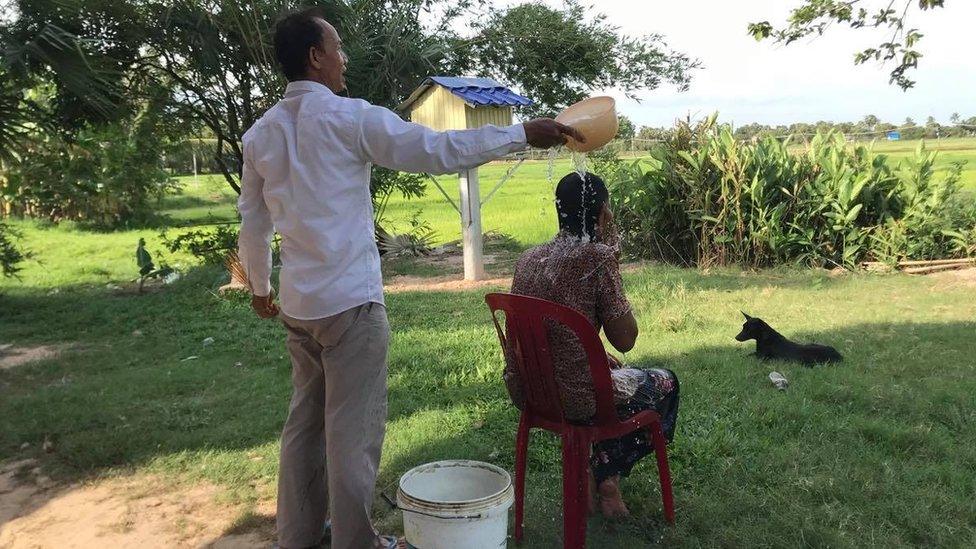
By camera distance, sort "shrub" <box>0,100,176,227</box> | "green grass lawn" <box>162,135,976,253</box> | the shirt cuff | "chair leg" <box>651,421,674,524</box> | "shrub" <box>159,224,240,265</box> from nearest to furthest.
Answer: the shirt cuff, "chair leg" <box>651,421,674,524</box>, "shrub" <box>0,100,176,227</box>, "shrub" <box>159,224,240,265</box>, "green grass lawn" <box>162,135,976,253</box>

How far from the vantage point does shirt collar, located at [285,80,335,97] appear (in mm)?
2461

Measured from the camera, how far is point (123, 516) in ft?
11.2

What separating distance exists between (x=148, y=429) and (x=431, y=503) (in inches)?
107

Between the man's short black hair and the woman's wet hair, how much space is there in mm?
1003

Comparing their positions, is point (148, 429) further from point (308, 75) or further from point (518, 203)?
point (518, 203)

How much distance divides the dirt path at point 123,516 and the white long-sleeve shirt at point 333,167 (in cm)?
128

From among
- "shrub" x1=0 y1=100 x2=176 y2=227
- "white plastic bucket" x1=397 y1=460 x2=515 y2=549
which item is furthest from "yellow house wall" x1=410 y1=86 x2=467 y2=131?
"white plastic bucket" x1=397 y1=460 x2=515 y2=549

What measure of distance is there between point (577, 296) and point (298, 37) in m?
1.31

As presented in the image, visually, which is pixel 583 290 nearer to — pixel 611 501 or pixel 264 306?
pixel 611 501

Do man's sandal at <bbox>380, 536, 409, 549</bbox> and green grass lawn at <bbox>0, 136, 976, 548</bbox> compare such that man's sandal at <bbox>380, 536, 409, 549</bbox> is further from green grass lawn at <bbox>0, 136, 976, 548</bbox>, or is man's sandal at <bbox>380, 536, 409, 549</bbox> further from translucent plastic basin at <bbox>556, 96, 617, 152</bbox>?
translucent plastic basin at <bbox>556, 96, 617, 152</bbox>

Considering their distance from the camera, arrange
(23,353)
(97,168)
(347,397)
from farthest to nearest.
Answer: (97,168) < (23,353) < (347,397)

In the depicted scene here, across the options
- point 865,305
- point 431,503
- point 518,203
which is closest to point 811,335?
point 865,305

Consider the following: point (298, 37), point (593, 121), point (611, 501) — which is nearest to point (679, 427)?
point (611, 501)

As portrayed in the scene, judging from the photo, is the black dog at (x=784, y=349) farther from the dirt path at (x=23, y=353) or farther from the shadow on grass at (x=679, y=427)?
the dirt path at (x=23, y=353)
